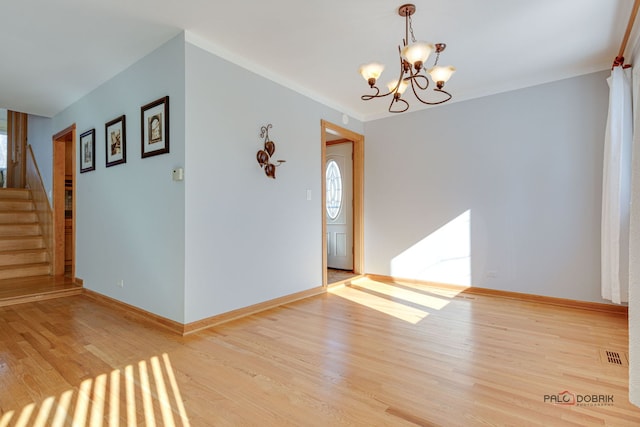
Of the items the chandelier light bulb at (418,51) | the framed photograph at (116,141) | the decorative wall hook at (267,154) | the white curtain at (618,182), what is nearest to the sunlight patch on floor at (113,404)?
the decorative wall hook at (267,154)

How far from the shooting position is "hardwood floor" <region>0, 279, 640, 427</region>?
1.71 meters

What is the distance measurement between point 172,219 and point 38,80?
267cm

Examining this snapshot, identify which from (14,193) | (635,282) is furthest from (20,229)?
(635,282)

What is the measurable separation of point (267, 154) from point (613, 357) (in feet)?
11.2

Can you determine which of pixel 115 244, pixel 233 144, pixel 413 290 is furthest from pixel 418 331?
pixel 115 244

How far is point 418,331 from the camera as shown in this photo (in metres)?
2.91

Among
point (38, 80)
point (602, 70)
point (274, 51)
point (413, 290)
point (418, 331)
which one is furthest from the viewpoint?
point (413, 290)

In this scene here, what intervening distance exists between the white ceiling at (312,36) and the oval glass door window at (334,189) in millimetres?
2118

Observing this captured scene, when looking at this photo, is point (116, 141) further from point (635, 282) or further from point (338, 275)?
point (635, 282)

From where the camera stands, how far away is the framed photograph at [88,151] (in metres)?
4.10

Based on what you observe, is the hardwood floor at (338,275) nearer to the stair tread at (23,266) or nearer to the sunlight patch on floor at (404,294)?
the sunlight patch on floor at (404,294)

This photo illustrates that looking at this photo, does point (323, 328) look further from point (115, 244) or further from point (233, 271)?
point (115, 244)

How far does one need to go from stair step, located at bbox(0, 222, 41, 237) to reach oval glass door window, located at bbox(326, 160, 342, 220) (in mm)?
5003

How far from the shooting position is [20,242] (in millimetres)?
5141
